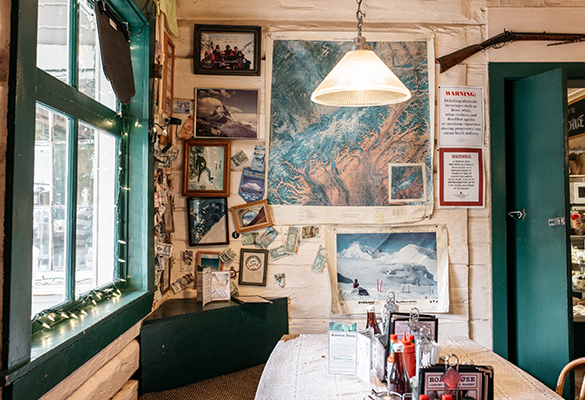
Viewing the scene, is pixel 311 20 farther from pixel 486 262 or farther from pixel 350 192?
pixel 486 262

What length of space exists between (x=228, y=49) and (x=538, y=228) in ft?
7.86

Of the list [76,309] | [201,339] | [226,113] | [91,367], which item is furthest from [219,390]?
[226,113]

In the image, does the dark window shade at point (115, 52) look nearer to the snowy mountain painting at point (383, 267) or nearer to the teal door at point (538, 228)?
the snowy mountain painting at point (383, 267)

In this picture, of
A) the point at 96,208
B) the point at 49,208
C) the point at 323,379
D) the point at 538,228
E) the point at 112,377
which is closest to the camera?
the point at 49,208

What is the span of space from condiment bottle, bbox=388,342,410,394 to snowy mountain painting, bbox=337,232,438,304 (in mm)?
1441

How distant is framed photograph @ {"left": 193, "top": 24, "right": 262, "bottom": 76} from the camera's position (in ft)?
9.38

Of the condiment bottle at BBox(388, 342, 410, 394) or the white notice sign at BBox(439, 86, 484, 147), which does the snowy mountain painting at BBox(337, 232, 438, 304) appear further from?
the condiment bottle at BBox(388, 342, 410, 394)

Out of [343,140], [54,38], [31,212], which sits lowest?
[31,212]

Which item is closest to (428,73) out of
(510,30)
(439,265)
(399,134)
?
(399,134)

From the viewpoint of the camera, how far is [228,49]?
2873 mm

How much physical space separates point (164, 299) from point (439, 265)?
184 cm

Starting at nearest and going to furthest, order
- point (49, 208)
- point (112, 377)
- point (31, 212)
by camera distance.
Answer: point (31, 212)
point (49, 208)
point (112, 377)

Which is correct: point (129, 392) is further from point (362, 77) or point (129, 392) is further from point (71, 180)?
point (362, 77)

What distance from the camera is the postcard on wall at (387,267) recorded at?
286cm
